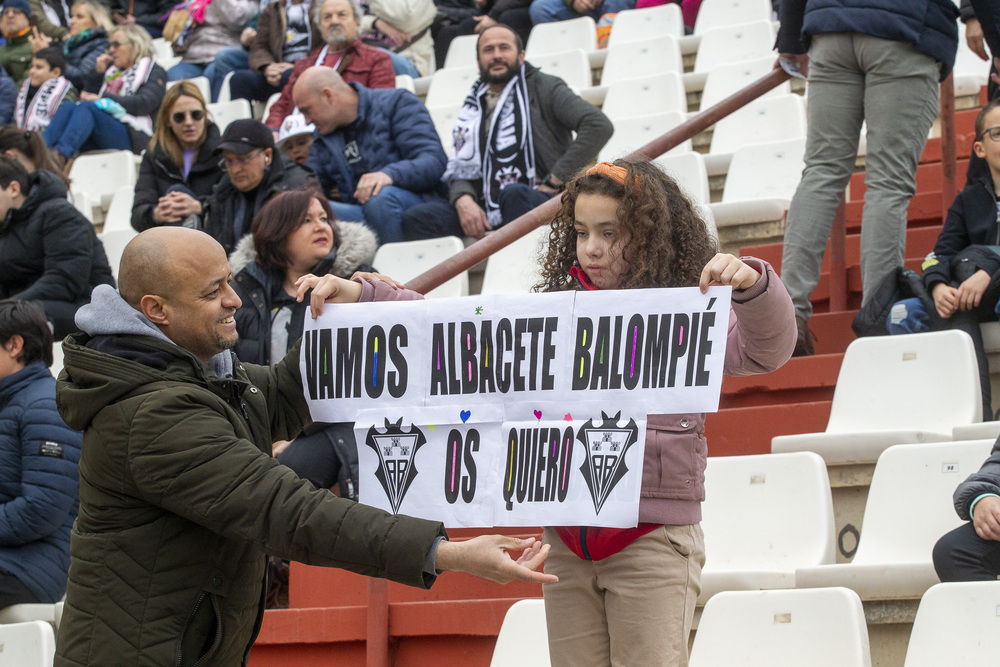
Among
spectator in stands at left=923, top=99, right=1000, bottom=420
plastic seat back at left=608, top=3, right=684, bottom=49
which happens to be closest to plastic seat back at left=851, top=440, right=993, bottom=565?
spectator in stands at left=923, top=99, right=1000, bottom=420

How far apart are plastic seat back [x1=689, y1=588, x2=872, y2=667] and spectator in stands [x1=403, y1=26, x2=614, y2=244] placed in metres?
3.18

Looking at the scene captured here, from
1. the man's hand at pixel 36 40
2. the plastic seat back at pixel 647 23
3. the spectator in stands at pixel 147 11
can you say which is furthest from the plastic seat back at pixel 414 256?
the spectator in stands at pixel 147 11

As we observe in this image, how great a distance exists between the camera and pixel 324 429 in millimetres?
4137

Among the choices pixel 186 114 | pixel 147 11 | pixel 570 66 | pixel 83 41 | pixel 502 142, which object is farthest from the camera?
pixel 147 11

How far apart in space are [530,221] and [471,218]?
1772mm

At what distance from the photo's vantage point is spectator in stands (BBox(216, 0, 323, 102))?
897 centimetres

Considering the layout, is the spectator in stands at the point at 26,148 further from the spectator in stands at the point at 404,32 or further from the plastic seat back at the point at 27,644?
the plastic seat back at the point at 27,644

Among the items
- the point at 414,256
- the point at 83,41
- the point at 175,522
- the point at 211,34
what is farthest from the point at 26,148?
the point at 175,522

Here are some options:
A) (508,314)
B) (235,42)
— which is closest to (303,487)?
(508,314)

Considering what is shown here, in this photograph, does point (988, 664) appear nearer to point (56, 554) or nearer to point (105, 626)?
point (105, 626)

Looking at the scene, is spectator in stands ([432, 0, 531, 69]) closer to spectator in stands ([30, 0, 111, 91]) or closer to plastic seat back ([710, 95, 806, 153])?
spectator in stands ([30, 0, 111, 91])

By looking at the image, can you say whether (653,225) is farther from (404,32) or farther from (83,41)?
(83,41)

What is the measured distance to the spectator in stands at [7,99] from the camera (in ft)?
30.2

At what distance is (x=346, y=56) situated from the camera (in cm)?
761
